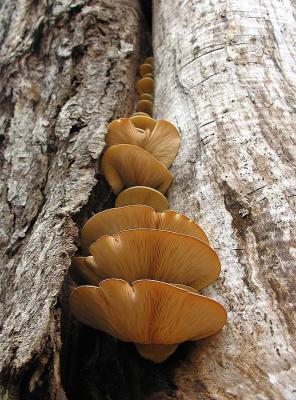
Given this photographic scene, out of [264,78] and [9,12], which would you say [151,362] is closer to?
[264,78]

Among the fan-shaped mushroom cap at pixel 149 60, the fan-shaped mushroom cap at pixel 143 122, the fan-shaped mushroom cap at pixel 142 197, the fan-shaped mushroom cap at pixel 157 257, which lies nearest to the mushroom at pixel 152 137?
the fan-shaped mushroom cap at pixel 143 122

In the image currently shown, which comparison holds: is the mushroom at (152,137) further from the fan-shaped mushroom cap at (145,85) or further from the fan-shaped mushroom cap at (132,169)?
the fan-shaped mushroom cap at (145,85)

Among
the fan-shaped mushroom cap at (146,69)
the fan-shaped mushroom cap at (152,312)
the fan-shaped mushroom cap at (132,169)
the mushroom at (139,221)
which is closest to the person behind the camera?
the fan-shaped mushroom cap at (152,312)

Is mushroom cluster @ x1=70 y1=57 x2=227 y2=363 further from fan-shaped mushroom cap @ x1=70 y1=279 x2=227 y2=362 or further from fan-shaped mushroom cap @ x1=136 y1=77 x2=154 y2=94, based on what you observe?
fan-shaped mushroom cap @ x1=136 y1=77 x2=154 y2=94

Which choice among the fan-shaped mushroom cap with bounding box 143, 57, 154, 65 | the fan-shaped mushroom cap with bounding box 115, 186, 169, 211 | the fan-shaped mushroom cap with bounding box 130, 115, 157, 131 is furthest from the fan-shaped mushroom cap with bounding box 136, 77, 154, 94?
the fan-shaped mushroom cap with bounding box 115, 186, 169, 211

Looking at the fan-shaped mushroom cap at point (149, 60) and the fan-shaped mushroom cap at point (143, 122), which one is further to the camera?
the fan-shaped mushroom cap at point (149, 60)

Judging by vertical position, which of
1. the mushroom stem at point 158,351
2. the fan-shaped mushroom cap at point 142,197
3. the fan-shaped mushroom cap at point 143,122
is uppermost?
the fan-shaped mushroom cap at point 143,122
